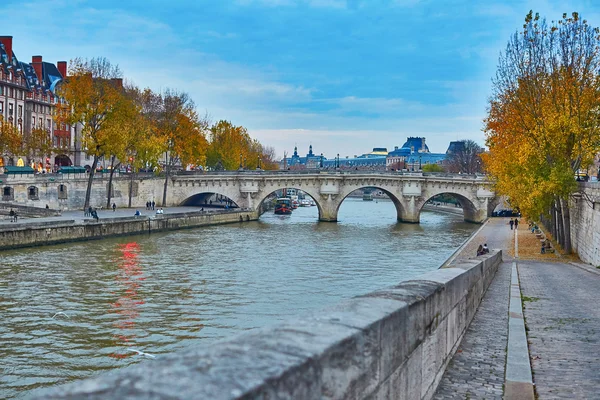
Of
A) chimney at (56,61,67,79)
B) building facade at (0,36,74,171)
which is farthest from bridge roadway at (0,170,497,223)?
chimney at (56,61,67,79)

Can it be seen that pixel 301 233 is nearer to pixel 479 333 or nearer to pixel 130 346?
pixel 130 346

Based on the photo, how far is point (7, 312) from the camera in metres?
22.8

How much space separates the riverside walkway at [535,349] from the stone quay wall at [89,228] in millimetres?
31152

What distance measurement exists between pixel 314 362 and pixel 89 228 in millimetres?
47245

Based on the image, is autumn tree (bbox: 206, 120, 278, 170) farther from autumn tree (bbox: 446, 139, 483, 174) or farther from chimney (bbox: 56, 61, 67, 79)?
autumn tree (bbox: 446, 139, 483, 174)

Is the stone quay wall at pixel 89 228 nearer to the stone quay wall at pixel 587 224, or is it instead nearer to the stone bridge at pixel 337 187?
the stone bridge at pixel 337 187

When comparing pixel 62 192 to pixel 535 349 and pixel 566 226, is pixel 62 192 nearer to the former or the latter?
pixel 566 226

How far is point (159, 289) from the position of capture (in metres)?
28.4

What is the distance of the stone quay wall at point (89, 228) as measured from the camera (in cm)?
4091

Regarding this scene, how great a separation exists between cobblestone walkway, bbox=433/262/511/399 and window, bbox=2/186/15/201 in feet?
185

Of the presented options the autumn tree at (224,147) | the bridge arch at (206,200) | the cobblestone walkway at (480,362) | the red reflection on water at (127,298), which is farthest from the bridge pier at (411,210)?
the cobblestone walkway at (480,362)

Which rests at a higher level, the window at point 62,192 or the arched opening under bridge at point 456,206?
the window at point 62,192

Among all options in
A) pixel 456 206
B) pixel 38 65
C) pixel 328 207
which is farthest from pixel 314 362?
pixel 456 206

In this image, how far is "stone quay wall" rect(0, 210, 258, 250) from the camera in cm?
4091
